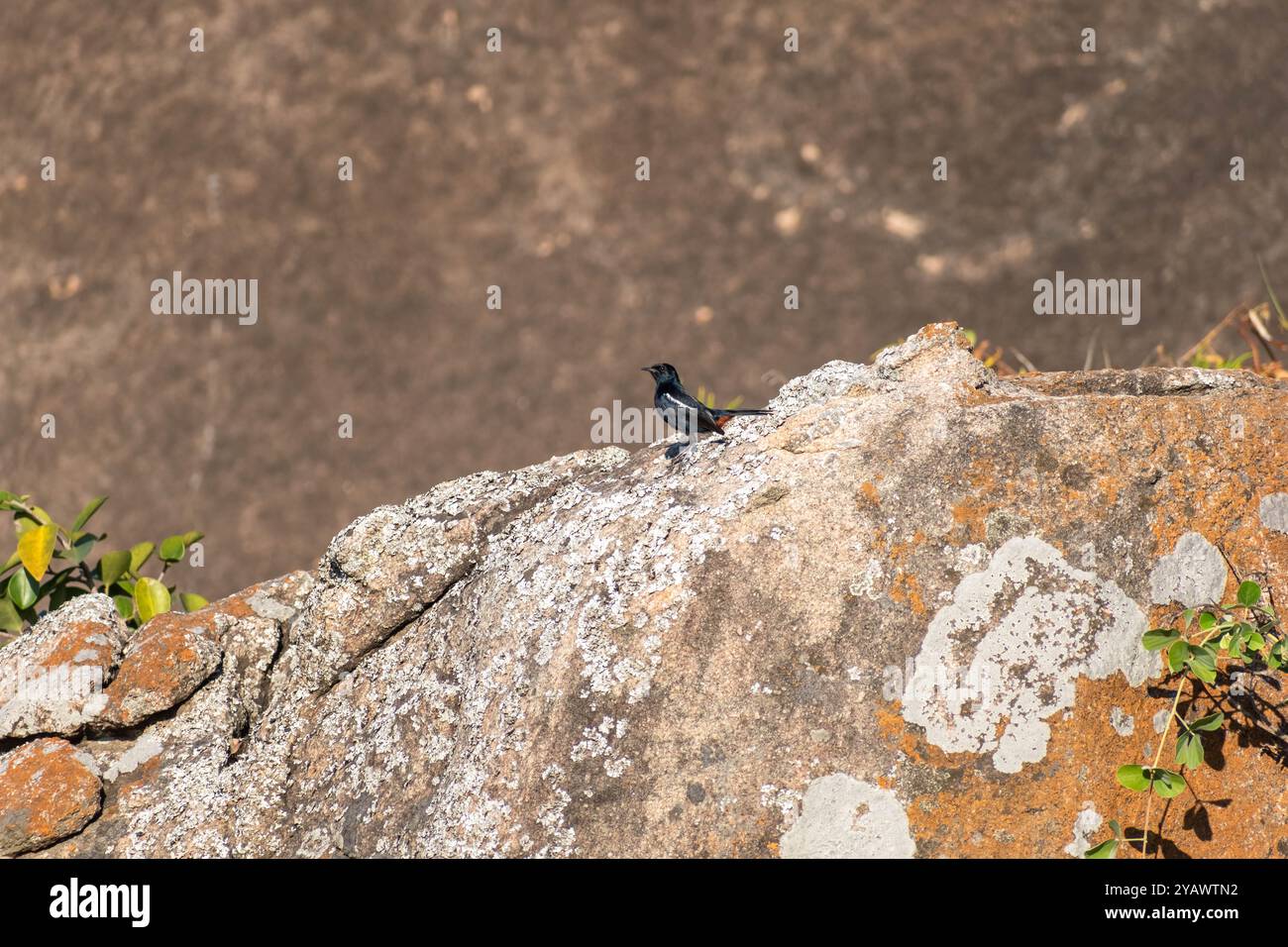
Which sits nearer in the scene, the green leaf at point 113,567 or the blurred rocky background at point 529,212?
the green leaf at point 113,567

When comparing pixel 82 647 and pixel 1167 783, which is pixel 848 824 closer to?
pixel 1167 783

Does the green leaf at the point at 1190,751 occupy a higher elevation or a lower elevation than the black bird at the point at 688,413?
lower

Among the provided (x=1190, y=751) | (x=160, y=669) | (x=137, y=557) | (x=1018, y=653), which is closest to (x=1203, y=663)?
(x=1190, y=751)

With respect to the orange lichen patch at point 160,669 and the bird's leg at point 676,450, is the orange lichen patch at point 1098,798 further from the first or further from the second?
the orange lichen patch at point 160,669

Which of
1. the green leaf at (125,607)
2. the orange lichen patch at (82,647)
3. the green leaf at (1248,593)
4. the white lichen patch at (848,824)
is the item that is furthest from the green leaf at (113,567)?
the green leaf at (1248,593)

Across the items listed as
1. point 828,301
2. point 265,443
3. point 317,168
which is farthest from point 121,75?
point 828,301

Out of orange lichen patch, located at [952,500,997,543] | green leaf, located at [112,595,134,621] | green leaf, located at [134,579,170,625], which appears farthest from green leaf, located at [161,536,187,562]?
orange lichen patch, located at [952,500,997,543]
